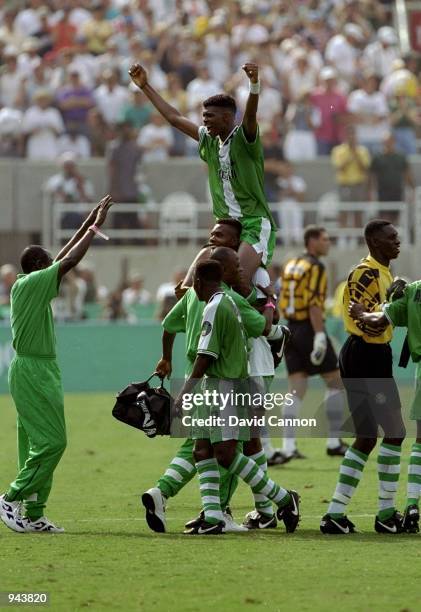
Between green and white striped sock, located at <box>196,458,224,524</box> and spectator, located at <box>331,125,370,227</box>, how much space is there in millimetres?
16748

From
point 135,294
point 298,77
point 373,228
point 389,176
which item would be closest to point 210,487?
A: point 373,228

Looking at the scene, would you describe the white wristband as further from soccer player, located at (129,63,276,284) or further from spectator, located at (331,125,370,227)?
spectator, located at (331,125,370,227)

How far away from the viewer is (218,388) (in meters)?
10.5

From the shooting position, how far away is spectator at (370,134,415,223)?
27.0 metres

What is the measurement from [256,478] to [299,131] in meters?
17.9

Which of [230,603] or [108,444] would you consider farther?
[108,444]

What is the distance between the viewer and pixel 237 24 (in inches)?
1187

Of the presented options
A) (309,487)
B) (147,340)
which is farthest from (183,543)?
(147,340)

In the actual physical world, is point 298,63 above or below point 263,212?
above

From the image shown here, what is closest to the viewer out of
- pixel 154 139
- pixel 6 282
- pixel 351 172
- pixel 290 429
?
pixel 290 429

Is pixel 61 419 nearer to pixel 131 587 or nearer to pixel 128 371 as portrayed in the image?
pixel 131 587

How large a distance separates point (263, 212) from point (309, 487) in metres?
3.16

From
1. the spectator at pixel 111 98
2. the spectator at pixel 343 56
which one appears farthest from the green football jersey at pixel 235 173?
the spectator at pixel 343 56

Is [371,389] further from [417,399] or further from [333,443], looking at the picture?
[333,443]
